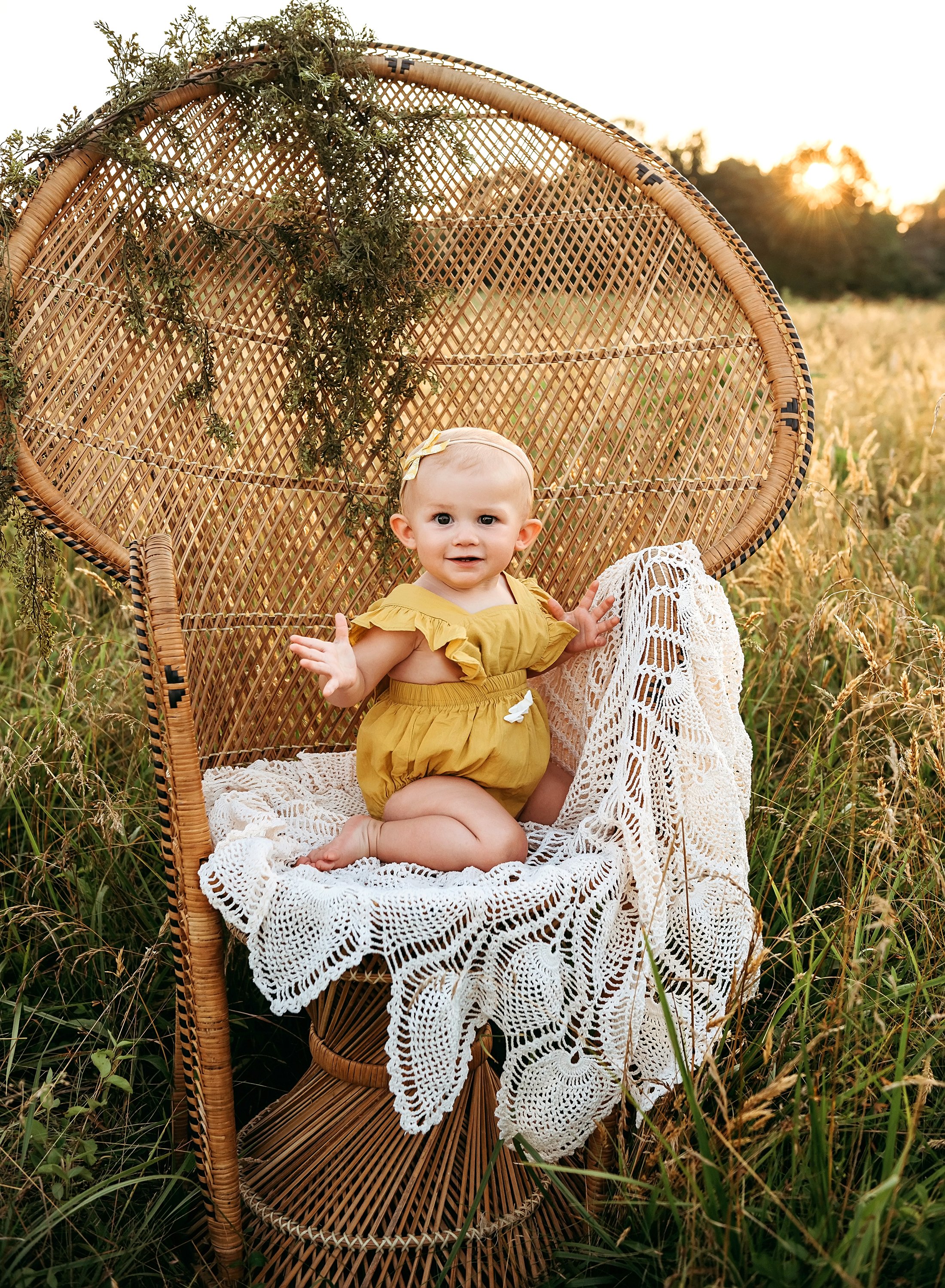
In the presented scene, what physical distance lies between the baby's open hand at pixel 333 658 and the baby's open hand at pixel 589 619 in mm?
423

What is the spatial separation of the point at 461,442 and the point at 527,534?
0.22m

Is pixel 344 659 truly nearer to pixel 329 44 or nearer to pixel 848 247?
pixel 329 44

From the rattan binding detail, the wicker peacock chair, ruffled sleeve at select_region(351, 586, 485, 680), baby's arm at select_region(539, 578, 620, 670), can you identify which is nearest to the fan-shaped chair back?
the wicker peacock chair

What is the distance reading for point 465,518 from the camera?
5.52 feet

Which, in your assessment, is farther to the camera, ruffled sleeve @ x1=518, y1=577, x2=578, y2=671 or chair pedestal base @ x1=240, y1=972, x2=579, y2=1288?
ruffled sleeve @ x1=518, y1=577, x2=578, y2=671

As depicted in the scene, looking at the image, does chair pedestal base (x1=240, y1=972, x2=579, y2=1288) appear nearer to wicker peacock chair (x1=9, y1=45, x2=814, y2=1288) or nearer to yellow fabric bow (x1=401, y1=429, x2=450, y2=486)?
wicker peacock chair (x1=9, y1=45, x2=814, y2=1288)

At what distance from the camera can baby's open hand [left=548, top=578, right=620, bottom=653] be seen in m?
1.72

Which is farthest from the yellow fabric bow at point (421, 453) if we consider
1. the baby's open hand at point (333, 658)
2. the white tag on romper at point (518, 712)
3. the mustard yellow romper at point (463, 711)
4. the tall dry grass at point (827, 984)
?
the tall dry grass at point (827, 984)

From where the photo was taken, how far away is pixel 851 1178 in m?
1.15

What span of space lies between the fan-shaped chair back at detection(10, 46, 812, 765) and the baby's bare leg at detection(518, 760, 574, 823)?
0.45 m

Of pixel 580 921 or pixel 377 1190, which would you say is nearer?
pixel 580 921

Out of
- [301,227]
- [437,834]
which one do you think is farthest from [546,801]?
[301,227]

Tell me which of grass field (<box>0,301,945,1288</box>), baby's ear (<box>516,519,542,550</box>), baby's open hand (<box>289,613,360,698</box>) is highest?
baby's ear (<box>516,519,542,550</box>)

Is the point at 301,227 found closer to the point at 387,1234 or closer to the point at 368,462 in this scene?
the point at 368,462
